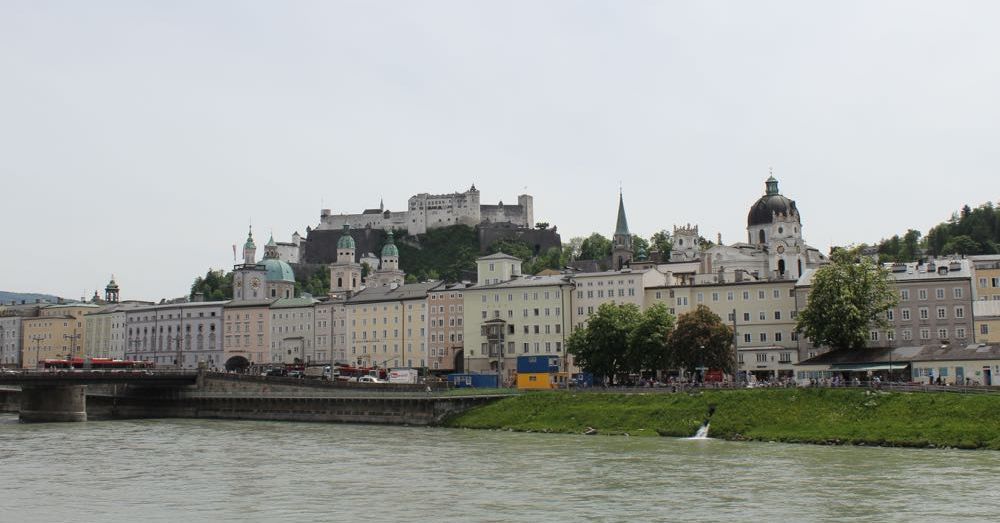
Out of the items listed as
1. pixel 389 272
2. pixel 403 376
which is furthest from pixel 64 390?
pixel 389 272

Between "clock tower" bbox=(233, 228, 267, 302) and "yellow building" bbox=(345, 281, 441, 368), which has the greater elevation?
"clock tower" bbox=(233, 228, 267, 302)

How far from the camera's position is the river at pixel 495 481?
120 ft

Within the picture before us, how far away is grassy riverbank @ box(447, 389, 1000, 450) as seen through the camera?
56125 mm

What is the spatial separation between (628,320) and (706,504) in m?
51.9

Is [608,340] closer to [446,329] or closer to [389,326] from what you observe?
[446,329]

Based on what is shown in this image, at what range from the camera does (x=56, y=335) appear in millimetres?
177625

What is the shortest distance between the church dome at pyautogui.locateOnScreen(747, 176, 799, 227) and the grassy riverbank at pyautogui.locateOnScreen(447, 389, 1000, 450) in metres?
72.9

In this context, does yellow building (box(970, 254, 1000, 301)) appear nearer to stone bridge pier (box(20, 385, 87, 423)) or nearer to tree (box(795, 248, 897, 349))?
tree (box(795, 248, 897, 349))

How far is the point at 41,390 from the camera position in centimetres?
9331

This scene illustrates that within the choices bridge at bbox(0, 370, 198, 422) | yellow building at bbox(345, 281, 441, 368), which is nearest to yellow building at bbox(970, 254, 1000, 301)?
yellow building at bbox(345, 281, 441, 368)

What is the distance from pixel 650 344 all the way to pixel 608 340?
164 inches

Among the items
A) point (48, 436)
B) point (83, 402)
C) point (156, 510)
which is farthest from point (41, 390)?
point (156, 510)

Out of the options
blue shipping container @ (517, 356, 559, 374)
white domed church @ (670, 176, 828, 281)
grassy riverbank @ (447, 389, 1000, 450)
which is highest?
white domed church @ (670, 176, 828, 281)

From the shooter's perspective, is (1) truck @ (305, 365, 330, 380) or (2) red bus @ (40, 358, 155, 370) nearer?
(2) red bus @ (40, 358, 155, 370)
